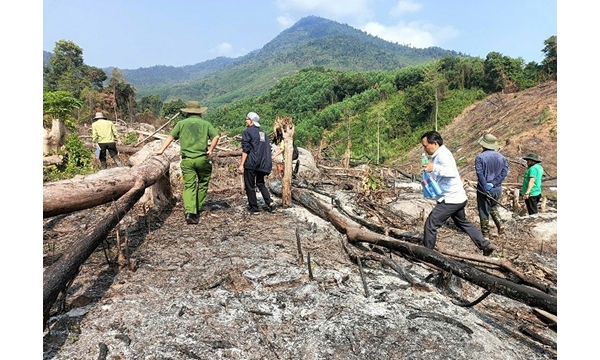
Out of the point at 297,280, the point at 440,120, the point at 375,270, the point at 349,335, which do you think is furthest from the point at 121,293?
the point at 440,120

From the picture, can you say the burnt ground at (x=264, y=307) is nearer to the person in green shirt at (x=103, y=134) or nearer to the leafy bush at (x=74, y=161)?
the leafy bush at (x=74, y=161)

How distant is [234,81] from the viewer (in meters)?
175


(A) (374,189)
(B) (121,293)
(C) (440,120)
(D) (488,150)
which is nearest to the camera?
(B) (121,293)

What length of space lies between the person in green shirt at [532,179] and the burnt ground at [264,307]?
2.41 meters

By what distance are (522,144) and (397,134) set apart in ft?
61.3

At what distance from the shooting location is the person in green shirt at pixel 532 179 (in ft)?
20.8

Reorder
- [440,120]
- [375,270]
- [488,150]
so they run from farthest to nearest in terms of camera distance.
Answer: [440,120], [488,150], [375,270]

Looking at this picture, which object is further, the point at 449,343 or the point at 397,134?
the point at 397,134

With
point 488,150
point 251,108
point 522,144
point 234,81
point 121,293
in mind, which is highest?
point 234,81

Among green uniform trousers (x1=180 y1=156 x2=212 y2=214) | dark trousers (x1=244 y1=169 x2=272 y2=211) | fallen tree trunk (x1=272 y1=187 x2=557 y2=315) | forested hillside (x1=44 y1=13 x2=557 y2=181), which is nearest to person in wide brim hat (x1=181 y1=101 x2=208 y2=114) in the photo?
green uniform trousers (x1=180 y1=156 x2=212 y2=214)

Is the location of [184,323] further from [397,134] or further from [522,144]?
[397,134]

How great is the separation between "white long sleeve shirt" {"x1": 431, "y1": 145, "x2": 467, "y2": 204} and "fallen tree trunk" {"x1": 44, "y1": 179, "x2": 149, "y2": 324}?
3.65 metres

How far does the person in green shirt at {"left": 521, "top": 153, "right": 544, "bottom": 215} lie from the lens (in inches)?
249

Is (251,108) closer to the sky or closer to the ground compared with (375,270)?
closer to the sky
